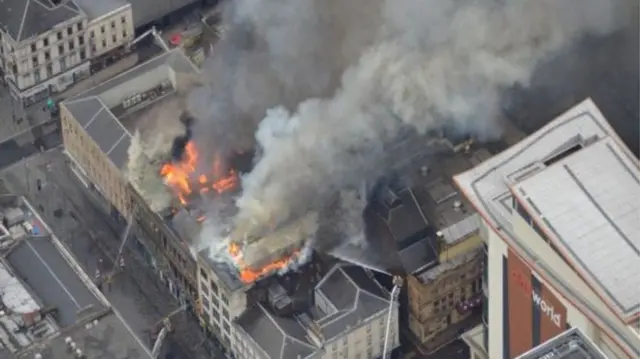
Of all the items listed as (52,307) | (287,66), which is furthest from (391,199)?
(52,307)

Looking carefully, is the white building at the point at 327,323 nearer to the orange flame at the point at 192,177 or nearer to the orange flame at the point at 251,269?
the orange flame at the point at 251,269

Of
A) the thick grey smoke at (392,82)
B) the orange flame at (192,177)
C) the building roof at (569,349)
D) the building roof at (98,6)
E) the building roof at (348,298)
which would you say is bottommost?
the building roof at (569,349)

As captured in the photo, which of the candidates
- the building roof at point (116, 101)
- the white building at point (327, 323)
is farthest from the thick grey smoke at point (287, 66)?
the white building at point (327, 323)

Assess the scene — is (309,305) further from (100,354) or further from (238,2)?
(238,2)

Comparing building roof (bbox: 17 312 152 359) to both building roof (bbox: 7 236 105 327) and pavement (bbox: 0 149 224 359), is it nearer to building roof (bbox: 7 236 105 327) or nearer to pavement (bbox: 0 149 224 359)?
building roof (bbox: 7 236 105 327)

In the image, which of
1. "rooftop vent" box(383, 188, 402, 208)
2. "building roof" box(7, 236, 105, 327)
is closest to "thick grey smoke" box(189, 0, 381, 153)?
"rooftop vent" box(383, 188, 402, 208)

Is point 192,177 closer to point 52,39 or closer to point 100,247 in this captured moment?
point 100,247

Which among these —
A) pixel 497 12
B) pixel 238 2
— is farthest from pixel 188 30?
pixel 497 12
